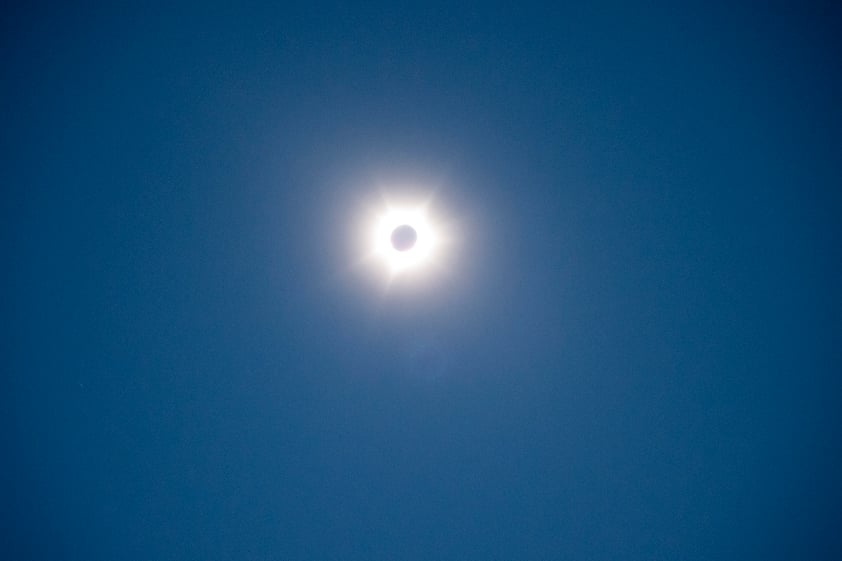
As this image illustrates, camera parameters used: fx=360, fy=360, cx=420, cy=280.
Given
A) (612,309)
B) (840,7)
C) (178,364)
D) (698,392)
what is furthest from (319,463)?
(840,7)

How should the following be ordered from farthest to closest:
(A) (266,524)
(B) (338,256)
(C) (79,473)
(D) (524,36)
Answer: (A) (266,524), (C) (79,473), (B) (338,256), (D) (524,36)

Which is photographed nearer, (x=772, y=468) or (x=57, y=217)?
(x=57, y=217)

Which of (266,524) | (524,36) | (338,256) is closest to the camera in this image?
(524,36)

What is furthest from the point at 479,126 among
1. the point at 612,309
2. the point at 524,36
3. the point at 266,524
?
the point at 266,524

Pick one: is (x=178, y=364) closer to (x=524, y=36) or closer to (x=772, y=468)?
(x=524, y=36)

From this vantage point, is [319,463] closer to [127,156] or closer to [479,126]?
[127,156]

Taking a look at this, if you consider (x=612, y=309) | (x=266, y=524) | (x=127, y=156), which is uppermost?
(x=127, y=156)

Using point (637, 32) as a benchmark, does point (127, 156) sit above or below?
below
